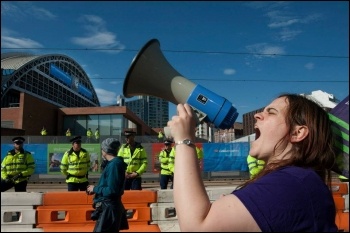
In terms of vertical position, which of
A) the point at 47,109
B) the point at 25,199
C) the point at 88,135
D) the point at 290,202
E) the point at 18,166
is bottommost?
the point at 25,199

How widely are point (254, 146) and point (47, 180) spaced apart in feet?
49.0

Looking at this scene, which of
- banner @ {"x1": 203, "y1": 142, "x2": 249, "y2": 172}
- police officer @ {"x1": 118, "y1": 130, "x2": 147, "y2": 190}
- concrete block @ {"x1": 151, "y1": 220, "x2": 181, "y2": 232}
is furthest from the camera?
banner @ {"x1": 203, "y1": 142, "x2": 249, "y2": 172}

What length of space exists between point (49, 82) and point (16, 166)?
38106 millimetres

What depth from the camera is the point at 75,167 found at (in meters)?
7.83

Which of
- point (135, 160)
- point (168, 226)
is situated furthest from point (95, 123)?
point (168, 226)

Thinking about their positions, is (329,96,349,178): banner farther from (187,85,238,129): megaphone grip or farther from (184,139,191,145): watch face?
(184,139,191,145): watch face

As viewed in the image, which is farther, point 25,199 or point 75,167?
point 75,167

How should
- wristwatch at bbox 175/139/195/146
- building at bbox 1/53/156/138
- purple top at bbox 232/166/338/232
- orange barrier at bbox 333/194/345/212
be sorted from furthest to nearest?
building at bbox 1/53/156/138 < orange barrier at bbox 333/194/345/212 < wristwatch at bbox 175/139/195/146 < purple top at bbox 232/166/338/232

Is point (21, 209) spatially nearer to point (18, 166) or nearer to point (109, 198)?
point (18, 166)

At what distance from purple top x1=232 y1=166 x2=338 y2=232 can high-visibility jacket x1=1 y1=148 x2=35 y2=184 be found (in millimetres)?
7975

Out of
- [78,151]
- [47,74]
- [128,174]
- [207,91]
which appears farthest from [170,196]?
[47,74]

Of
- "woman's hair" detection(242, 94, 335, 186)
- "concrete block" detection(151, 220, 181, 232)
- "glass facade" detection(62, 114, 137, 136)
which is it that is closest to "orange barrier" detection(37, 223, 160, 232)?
"concrete block" detection(151, 220, 181, 232)

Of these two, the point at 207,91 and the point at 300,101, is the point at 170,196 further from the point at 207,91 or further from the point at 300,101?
the point at 300,101

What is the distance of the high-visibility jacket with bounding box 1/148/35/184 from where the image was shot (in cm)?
805
